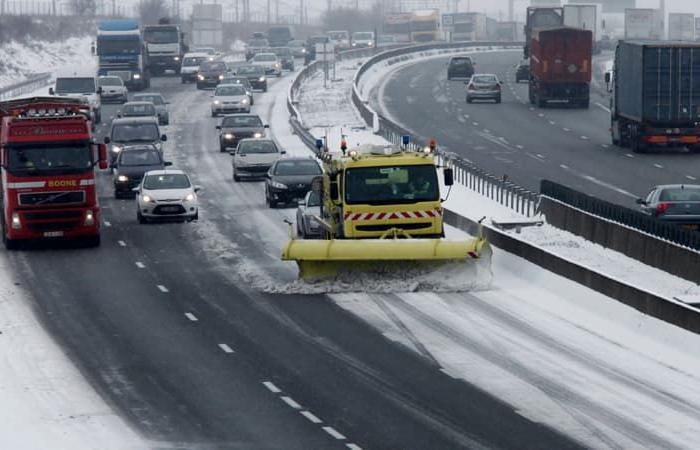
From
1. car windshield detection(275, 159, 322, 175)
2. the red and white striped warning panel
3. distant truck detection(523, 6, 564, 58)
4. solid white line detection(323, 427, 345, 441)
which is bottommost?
solid white line detection(323, 427, 345, 441)

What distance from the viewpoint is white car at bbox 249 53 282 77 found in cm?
10225

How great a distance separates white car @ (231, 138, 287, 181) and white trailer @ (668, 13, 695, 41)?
3864 inches

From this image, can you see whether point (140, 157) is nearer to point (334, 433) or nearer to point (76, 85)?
point (76, 85)

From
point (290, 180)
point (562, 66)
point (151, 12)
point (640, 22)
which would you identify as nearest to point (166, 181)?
point (290, 180)

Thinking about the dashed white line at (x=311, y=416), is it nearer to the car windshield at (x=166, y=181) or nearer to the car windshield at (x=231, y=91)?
the car windshield at (x=166, y=181)

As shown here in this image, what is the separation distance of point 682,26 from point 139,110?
8775 centimetres

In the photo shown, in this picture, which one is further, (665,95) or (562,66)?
(562,66)

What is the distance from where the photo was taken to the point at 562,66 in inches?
3071

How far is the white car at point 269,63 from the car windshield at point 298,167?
5702 centimetres

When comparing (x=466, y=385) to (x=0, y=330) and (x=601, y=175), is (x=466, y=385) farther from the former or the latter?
(x=601, y=175)

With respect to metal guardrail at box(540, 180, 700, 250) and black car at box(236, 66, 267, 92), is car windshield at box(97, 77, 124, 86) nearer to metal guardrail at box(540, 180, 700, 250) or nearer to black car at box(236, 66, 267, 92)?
black car at box(236, 66, 267, 92)

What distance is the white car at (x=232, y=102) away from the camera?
74.7m

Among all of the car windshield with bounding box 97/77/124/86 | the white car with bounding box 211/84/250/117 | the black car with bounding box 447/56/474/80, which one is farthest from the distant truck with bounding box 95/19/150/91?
the black car with bounding box 447/56/474/80

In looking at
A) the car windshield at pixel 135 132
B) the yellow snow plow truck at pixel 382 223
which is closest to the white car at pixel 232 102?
the car windshield at pixel 135 132
